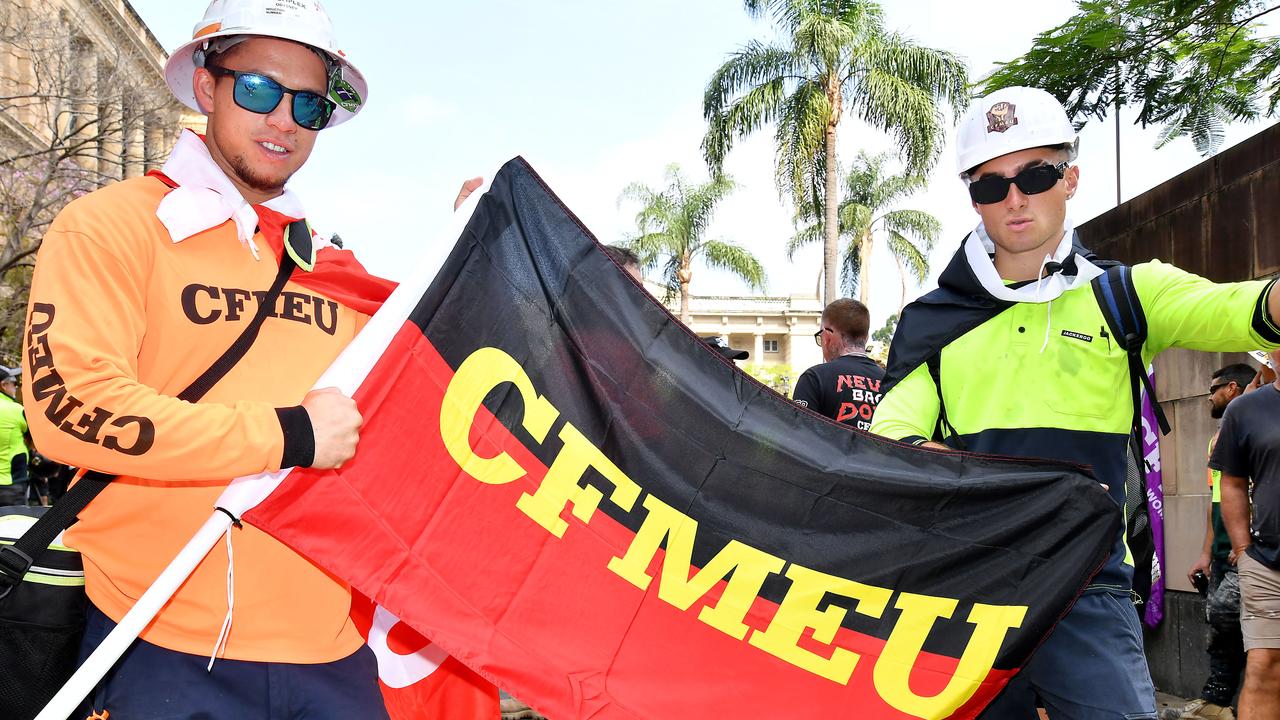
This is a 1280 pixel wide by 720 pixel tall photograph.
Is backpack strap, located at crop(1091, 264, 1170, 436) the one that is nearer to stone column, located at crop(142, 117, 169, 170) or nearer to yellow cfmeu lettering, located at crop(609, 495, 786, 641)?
yellow cfmeu lettering, located at crop(609, 495, 786, 641)

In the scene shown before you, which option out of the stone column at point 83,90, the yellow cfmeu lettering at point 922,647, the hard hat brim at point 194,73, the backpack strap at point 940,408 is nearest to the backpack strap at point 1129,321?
the backpack strap at point 940,408

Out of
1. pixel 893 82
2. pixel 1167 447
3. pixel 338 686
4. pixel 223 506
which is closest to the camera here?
pixel 223 506

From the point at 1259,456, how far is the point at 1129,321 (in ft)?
13.7

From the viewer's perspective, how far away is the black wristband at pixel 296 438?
7.63 feet

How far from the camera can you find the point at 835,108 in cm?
2917

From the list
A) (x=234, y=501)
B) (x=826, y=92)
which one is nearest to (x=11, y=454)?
(x=234, y=501)

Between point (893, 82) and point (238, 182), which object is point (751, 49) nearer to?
point (893, 82)

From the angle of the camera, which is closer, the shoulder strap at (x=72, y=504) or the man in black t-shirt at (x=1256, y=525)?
the shoulder strap at (x=72, y=504)

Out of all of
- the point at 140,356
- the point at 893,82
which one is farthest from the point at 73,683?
the point at 893,82

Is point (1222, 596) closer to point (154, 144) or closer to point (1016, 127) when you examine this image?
point (1016, 127)

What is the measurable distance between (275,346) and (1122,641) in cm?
239

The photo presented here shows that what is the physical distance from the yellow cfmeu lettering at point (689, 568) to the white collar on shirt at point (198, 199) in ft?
4.01

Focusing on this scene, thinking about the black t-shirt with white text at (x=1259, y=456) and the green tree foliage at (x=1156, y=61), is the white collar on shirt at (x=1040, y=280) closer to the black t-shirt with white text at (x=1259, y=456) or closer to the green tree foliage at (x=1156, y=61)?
the black t-shirt with white text at (x=1259, y=456)

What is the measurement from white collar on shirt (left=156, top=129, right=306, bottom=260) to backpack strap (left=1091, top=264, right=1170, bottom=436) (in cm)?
238
